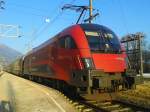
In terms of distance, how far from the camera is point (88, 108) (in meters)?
11.8

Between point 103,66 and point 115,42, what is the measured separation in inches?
69.7

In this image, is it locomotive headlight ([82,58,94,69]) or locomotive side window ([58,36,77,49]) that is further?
locomotive side window ([58,36,77,49])

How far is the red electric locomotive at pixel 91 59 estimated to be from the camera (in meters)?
12.5

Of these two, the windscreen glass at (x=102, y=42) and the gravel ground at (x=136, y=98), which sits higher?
the windscreen glass at (x=102, y=42)

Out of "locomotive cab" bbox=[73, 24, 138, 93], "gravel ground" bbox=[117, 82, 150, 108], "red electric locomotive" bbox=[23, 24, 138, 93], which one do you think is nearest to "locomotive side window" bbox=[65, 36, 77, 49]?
"red electric locomotive" bbox=[23, 24, 138, 93]

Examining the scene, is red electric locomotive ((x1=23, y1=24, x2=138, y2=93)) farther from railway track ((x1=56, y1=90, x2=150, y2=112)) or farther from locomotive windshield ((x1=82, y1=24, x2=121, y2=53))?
railway track ((x1=56, y1=90, x2=150, y2=112))

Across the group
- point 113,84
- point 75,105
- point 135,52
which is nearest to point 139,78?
point 113,84

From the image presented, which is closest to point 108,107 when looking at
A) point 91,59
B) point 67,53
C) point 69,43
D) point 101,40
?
point 91,59

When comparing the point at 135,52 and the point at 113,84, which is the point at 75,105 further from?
the point at 135,52

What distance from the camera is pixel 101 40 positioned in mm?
14141

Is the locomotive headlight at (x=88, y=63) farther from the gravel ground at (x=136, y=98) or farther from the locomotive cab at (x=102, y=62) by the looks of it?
the gravel ground at (x=136, y=98)

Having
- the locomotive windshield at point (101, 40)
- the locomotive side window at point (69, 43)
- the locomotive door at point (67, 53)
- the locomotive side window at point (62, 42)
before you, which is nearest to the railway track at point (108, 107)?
the locomotive door at point (67, 53)

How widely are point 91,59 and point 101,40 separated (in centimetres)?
138

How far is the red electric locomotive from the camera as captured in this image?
12.5 metres
